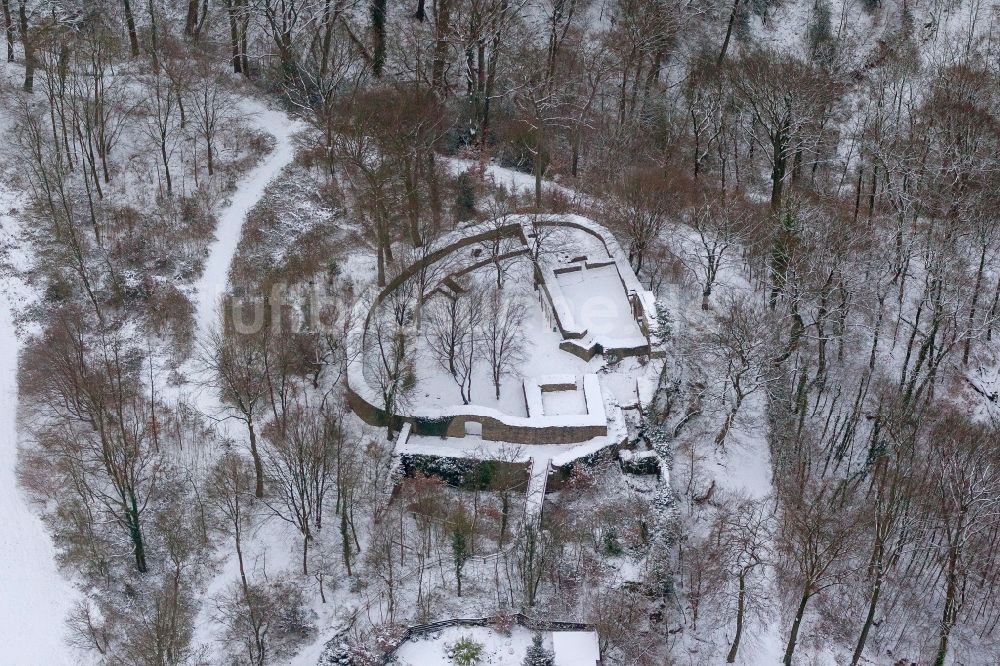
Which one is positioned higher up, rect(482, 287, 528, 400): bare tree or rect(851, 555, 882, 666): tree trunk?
rect(482, 287, 528, 400): bare tree

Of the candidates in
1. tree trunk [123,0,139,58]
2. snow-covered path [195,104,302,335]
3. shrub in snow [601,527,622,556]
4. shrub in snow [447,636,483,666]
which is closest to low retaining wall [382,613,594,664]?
shrub in snow [447,636,483,666]

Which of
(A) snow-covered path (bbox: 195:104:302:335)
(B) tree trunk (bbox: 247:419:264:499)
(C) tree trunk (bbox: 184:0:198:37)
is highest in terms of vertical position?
(C) tree trunk (bbox: 184:0:198:37)

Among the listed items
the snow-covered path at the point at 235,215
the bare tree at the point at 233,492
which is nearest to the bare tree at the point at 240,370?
the bare tree at the point at 233,492

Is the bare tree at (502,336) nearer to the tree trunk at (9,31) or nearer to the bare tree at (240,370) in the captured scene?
the bare tree at (240,370)

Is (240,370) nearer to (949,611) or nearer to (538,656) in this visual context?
(538,656)

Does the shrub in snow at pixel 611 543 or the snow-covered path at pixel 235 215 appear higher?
the snow-covered path at pixel 235 215

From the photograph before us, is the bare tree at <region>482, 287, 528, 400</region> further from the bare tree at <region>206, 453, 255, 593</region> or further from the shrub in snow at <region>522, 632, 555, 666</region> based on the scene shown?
the shrub in snow at <region>522, 632, 555, 666</region>
